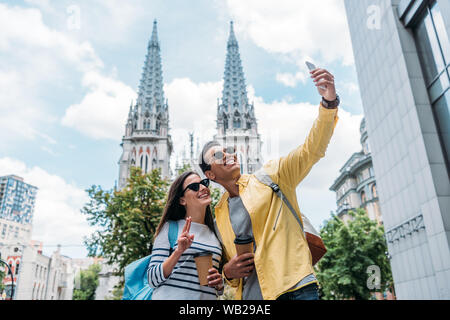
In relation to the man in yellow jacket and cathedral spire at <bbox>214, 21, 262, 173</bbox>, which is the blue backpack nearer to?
the man in yellow jacket

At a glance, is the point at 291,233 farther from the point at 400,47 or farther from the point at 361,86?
the point at 361,86

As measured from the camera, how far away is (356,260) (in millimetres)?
22625

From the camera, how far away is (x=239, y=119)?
72.1m

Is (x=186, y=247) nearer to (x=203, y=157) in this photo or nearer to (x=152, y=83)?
(x=203, y=157)

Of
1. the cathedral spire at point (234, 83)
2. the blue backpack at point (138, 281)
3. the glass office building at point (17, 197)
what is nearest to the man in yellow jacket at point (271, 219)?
the blue backpack at point (138, 281)

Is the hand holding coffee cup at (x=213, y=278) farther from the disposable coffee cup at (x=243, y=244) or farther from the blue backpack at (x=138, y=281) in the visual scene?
the blue backpack at (x=138, y=281)

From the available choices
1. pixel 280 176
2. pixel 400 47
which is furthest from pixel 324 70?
pixel 400 47

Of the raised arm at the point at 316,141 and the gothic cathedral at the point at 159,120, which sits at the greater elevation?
the gothic cathedral at the point at 159,120


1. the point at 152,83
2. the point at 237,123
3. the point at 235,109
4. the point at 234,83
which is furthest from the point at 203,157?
the point at 234,83

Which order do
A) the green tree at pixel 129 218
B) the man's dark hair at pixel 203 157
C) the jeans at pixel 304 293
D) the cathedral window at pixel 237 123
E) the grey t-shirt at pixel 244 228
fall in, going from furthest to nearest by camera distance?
the cathedral window at pixel 237 123 < the green tree at pixel 129 218 < the man's dark hair at pixel 203 157 < the grey t-shirt at pixel 244 228 < the jeans at pixel 304 293

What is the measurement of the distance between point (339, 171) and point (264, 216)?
51352mm

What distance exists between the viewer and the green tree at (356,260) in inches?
863

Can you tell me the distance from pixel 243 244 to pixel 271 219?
0.26 metres

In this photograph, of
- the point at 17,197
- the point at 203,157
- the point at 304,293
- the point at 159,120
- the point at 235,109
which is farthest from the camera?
the point at 17,197
